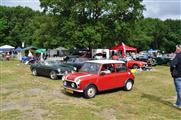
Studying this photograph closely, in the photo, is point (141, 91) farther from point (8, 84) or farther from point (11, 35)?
point (11, 35)

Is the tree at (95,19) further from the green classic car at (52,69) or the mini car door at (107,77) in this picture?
the mini car door at (107,77)

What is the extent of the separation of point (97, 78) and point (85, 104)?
1.85 meters

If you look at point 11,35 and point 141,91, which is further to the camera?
point 11,35

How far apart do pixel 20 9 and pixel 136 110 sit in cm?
7407

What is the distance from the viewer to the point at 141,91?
1450cm

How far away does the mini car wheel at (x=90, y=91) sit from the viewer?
12344 mm

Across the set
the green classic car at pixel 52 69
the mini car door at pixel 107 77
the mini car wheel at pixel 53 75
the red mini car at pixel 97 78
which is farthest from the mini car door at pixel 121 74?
the mini car wheel at pixel 53 75

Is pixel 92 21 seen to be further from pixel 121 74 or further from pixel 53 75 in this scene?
pixel 121 74

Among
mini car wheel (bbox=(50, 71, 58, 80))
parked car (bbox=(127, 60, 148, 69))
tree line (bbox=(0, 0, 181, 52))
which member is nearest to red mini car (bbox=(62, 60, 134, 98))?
mini car wheel (bbox=(50, 71, 58, 80))

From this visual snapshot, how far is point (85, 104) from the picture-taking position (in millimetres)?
11180

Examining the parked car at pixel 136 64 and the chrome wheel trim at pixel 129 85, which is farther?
the parked car at pixel 136 64

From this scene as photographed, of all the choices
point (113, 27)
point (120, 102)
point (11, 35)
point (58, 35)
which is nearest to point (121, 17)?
point (113, 27)

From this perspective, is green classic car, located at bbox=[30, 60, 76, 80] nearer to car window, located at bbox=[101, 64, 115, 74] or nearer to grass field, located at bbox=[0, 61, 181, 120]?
grass field, located at bbox=[0, 61, 181, 120]

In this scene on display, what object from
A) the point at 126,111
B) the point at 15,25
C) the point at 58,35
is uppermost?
the point at 15,25
